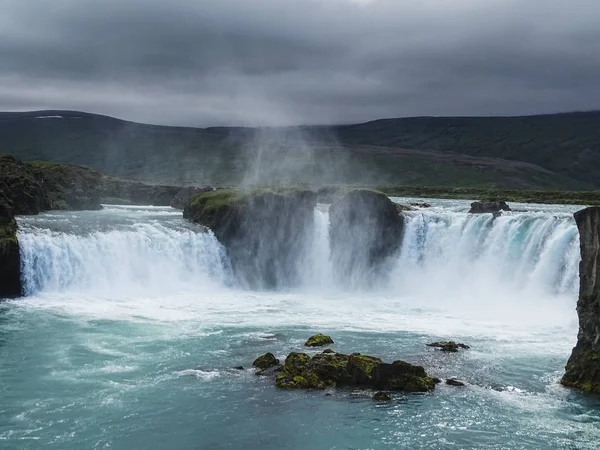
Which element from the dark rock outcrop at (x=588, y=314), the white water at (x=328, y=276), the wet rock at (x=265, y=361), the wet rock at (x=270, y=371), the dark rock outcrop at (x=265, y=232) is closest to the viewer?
the dark rock outcrop at (x=588, y=314)

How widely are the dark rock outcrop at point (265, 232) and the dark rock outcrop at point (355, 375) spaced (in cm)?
2643

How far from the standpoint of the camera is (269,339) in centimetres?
3275

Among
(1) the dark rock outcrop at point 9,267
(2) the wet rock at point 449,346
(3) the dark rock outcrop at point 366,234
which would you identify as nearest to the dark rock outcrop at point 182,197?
(3) the dark rock outcrop at point 366,234

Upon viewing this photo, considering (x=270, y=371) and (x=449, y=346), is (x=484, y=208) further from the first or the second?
(x=270, y=371)

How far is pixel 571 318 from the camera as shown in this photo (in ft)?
127

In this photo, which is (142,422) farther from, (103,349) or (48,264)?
(48,264)

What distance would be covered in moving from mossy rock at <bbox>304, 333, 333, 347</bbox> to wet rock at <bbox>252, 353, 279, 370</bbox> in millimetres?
3432

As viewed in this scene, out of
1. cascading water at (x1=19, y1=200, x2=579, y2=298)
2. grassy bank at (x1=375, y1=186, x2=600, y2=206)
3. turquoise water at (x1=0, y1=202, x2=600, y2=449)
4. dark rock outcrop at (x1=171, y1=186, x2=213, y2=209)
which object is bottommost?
turquoise water at (x1=0, y1=202, x2=600, y2=449)

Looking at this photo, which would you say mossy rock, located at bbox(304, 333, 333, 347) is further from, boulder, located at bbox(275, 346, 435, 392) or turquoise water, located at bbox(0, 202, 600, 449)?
boulder, located at bbox(275, 346, 435, 392)

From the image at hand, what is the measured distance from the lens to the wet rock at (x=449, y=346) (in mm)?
30625

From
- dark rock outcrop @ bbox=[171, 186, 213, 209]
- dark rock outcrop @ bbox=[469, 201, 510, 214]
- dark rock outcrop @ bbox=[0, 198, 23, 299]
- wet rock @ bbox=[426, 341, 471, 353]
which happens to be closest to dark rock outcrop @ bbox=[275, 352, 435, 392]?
wet rock @ bbox=[426, 341, 471, 353]

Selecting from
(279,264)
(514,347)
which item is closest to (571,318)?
(514,347)

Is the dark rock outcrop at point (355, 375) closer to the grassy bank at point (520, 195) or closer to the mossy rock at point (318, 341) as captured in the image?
the mossy rock at point (318, 341)

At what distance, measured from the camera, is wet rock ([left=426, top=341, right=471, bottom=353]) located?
30.6 m
